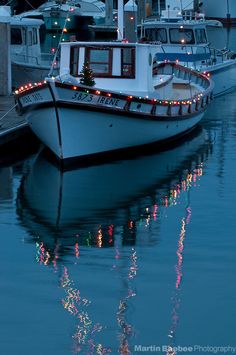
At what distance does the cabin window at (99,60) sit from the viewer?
2678 cm

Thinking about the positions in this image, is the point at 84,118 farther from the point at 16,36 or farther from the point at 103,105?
the point at 16,36

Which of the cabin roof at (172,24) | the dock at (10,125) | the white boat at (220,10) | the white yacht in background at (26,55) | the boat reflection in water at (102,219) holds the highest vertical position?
the cabin roof at (172,24)

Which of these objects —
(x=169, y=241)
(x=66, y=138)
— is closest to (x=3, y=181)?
(x=66, y=138)

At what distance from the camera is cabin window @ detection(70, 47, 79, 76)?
88.9 ft

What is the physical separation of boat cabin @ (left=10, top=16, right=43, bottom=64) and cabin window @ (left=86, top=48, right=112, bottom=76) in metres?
11.2

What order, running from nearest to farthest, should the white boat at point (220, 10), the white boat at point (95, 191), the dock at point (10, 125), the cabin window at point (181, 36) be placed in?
the white boat at point (95, 191)
the dock at point (10, 125)
the cabin window at point (181, 36)
the white boat at point (220, 10)

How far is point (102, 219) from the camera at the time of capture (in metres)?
19.5

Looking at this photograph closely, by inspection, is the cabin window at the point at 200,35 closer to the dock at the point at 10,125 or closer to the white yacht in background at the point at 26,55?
the white yacht in background at the point at 26,55

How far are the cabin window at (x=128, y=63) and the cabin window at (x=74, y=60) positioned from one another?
4.06 ft

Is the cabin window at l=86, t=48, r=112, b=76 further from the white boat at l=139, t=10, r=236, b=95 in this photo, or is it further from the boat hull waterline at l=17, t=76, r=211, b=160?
the white boat at l=139, t=10, r=236, b=95

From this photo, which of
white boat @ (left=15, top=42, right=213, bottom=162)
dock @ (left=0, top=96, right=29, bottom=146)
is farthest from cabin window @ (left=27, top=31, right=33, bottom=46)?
white boat @ (left=15, top=42, right=213, bottom=162)

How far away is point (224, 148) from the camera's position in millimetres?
28031

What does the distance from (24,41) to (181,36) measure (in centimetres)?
668

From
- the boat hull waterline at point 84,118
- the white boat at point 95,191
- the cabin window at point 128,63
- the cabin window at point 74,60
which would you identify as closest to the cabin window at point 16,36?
the cabin window at point 74,60
